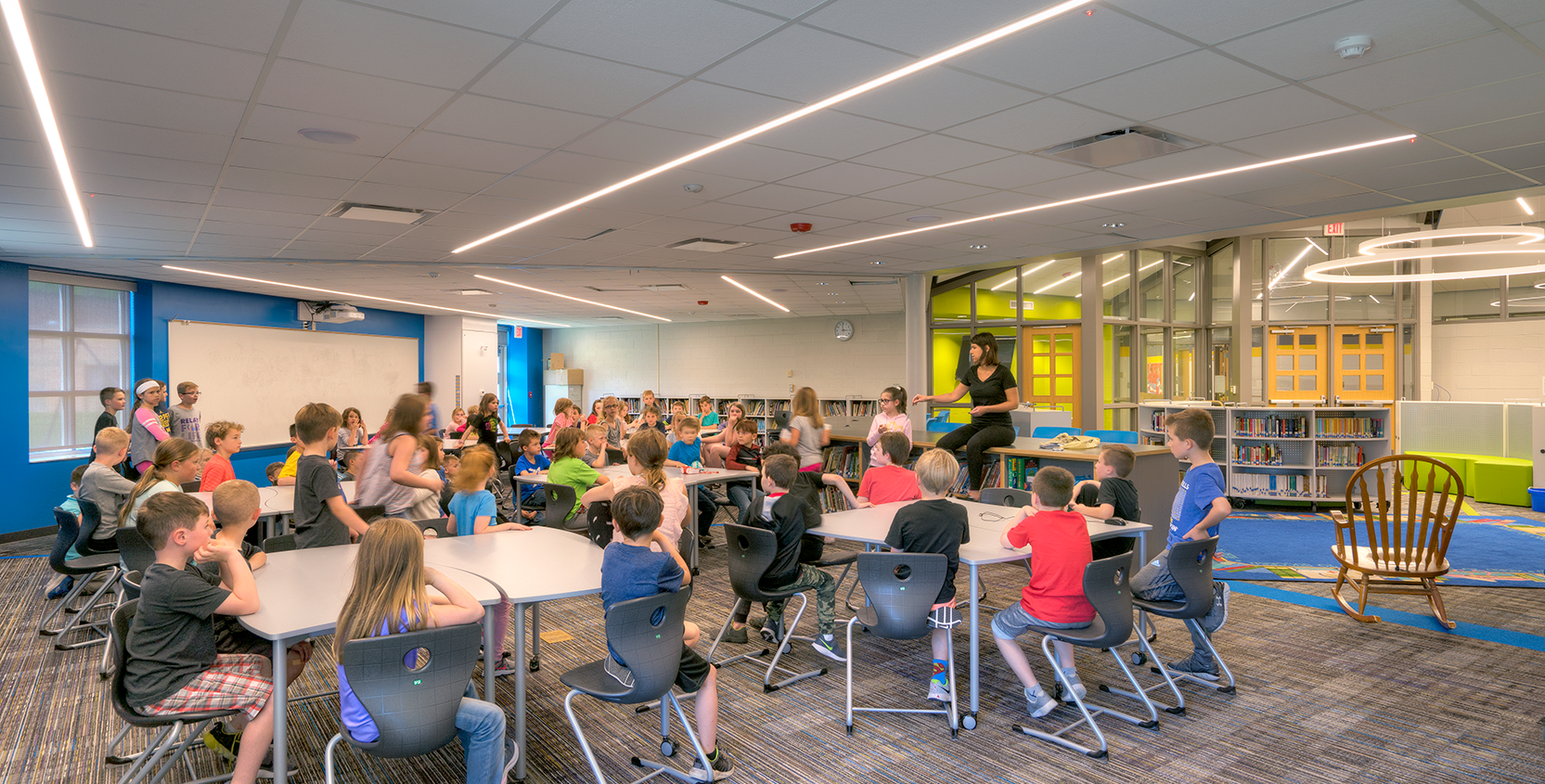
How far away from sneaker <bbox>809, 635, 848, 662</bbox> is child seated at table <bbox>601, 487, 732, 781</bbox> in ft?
→ 4.29

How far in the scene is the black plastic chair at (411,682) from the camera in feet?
7.18

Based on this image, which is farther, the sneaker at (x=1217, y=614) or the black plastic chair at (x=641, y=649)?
the sneaker at (x=1217, y=614)

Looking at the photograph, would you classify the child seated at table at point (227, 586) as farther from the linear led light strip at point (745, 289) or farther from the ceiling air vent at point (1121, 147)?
the linear led light strip at point (745, 289)

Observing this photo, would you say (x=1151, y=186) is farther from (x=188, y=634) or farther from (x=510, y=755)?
(x=188, y=634)

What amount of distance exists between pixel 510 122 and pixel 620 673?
273 cm

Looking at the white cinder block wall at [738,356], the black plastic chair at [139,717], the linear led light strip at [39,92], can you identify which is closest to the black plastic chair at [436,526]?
the black plastic chair at [139,717]

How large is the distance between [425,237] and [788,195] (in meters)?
3.54

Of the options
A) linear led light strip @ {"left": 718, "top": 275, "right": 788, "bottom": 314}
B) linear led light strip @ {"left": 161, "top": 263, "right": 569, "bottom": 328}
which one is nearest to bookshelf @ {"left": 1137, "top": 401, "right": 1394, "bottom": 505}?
linear led light strip @ {"left": 718, "top": 275, "right": 788, "bottom": 314}

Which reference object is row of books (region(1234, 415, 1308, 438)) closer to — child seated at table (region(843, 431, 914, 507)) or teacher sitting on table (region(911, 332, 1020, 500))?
teacher sitting on table (region(911, 332, 1020, 500))

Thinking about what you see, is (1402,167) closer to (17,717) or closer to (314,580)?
(314,580)

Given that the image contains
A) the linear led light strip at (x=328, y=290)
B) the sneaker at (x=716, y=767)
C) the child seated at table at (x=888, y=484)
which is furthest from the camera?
the linear led light strip at (x=328, y=290)

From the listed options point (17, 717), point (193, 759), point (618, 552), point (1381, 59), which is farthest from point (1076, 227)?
point (17, 717)

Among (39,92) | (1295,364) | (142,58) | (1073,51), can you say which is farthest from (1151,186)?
(1295,364)

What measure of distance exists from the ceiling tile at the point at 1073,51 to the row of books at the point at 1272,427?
6953 millimetres
